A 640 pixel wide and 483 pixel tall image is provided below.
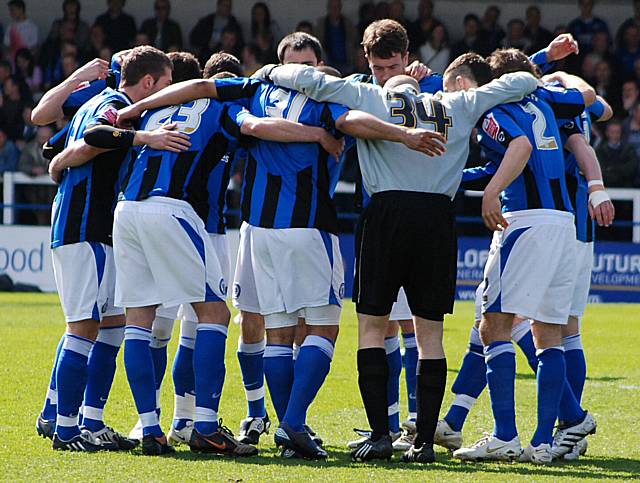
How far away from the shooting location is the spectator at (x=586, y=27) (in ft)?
67.2

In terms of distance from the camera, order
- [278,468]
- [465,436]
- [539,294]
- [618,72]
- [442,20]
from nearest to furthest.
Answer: [278,468] → [539,294] → [465,436] → [618,72] → [442,20]

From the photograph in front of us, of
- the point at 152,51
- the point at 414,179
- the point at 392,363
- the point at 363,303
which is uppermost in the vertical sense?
the point at 152,51

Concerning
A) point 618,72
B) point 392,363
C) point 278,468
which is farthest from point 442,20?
point 278,468

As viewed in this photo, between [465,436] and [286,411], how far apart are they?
1.35 m

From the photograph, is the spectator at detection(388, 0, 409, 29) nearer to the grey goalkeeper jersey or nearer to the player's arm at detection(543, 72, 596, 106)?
the player's arm at detection(543, 72, 596, 106)

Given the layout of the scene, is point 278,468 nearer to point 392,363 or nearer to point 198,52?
point 392,363

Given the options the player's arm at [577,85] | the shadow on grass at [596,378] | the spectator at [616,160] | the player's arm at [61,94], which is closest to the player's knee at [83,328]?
the player's arm at [61,94]

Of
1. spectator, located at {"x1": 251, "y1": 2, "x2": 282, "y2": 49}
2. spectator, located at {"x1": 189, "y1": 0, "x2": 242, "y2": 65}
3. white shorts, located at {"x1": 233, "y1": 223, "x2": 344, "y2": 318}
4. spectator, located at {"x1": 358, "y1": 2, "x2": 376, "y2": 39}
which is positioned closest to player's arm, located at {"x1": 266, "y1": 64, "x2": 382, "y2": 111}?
white shorts, located at {"x1": 233, "y1": 223, "x2": 344, "y2": 318}

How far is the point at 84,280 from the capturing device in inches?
240

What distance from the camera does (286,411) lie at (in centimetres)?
589

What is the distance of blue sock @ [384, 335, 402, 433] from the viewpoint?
6.62 meters

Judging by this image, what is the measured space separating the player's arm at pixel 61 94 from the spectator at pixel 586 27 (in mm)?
15098

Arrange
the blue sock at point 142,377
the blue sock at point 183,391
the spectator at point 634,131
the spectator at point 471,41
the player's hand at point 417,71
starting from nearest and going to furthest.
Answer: the blue sock at point 142,377
the blue sock at point 183,391
the player's hand at point 417,71
the spectator at point 634,131
the spectator at point 471,41

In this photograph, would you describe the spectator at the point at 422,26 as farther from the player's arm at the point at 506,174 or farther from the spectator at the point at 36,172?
the player's arm at the point at 506,174
